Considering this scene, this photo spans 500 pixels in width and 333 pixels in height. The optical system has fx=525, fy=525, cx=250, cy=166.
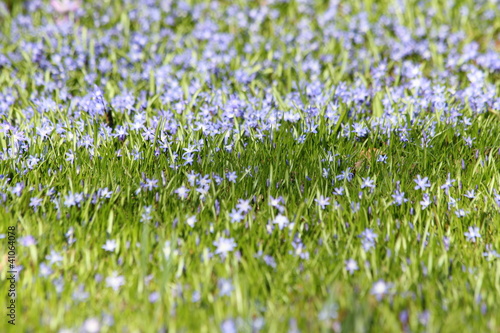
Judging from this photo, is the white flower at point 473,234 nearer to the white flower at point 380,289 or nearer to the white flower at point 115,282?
the white flower at point 380,289

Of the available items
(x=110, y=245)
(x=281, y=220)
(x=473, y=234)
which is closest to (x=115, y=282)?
(x=110, y=245)

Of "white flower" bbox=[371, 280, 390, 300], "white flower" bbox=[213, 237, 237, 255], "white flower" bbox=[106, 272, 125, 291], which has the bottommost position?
"white flower" bbox=[106, 272, 125, 291]

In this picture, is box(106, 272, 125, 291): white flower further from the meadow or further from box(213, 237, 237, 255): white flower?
box(213, 237, 237, 255): white flower

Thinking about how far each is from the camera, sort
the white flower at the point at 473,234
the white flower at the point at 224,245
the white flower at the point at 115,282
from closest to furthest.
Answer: the white flower at the point at 115,282 < the white flower at the point at 224,245 < the white flower at the point at 473,234

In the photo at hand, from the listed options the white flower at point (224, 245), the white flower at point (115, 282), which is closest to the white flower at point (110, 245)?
the white flower at point (115, 282)

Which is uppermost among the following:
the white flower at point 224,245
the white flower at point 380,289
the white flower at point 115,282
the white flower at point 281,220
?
the white flower at point 281,220

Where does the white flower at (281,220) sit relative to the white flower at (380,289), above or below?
above

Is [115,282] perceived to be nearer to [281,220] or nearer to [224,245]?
[224,245]

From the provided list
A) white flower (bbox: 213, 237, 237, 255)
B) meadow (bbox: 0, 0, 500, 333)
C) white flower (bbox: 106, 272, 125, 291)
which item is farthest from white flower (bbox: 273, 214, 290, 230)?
white flower (bbox: 106, 272, 125, 291)
